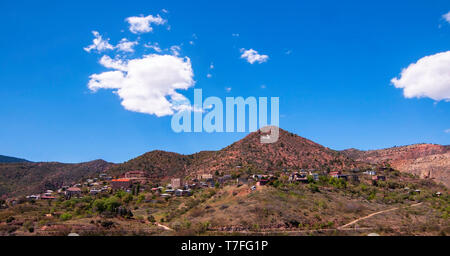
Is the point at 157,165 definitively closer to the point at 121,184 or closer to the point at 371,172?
the point at 121,184

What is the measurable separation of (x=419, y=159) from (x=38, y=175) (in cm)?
14515

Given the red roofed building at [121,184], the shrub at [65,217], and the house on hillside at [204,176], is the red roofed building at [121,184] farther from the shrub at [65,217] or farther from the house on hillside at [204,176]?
the shrub at [65,217]

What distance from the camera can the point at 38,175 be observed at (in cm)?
12656

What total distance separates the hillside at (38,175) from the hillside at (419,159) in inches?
4719

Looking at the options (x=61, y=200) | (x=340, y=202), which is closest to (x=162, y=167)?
(x=61, y=200)

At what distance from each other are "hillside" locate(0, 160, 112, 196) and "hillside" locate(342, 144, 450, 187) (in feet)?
393

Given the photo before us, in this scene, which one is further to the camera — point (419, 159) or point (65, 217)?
point (419, 159)

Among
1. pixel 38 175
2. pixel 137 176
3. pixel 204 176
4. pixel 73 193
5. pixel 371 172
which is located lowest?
pixel 73 193

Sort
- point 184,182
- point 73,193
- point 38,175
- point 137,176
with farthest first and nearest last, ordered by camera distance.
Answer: point 38,175
point 137,176
point 184,182
point 73,193

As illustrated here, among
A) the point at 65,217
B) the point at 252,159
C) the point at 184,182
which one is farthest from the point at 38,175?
the point at 65,217

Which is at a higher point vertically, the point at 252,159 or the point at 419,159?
the point at 419,159

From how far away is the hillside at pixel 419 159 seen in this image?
336ft
